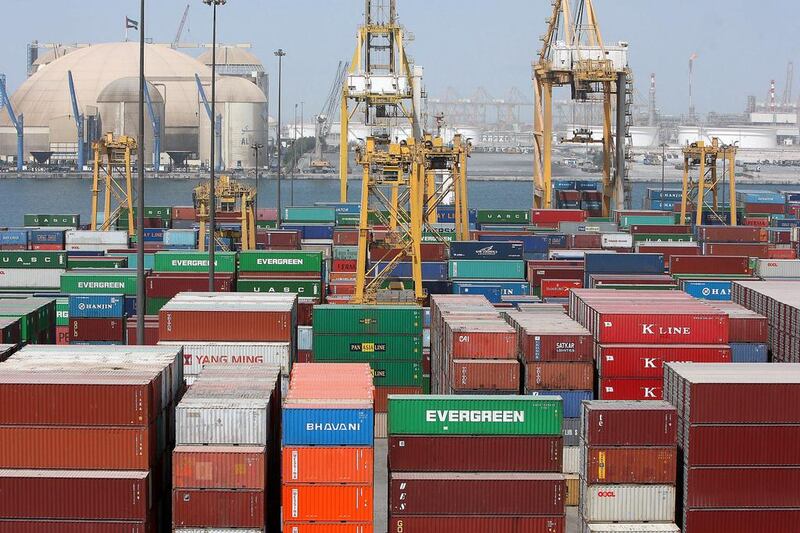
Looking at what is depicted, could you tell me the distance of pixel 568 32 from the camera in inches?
2813

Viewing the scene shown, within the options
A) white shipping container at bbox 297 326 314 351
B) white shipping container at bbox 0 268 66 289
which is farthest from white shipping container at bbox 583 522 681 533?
white shipping container at bbox 0 268 66 289

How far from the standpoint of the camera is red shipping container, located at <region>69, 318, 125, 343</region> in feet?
129

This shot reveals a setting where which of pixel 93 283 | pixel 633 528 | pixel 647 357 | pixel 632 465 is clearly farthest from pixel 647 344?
pixel 93 283

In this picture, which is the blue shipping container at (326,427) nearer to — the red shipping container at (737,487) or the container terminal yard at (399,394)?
the container terminal yard at (399,394)

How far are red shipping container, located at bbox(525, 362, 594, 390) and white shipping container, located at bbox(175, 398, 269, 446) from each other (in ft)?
27.5

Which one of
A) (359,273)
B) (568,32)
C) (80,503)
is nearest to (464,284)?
(359,273)

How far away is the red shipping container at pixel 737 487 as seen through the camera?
24984 millimetres

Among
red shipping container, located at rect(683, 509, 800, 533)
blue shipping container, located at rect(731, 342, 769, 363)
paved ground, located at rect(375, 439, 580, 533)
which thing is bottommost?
paved ground, located at rect(375, 439, 580, 533)

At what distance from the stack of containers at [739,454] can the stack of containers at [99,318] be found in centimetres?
1916

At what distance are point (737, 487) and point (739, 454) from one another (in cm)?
60

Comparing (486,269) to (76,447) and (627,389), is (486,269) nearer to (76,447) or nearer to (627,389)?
(627,389)

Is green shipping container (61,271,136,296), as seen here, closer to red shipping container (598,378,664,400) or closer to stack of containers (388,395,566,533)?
red shipping container (598,378,664,400)

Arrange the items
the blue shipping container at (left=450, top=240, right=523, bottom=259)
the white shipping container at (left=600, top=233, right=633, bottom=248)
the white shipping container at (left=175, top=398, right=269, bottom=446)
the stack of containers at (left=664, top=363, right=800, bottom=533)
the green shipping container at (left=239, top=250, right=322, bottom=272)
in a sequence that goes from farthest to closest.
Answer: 1. the white shipping container at (left=600, top=233, right=633, bottom=248)
2. the blue shipping container at (left=450, top=240, right=523, bottom=259)
3. the green shipping container at (left=239, top=250, right=322, bottom=272)
4. the stack of containers at (left=664, top=363, right=800, bottom=533)
5. the white shipping container at (left=175, top=398, right=269, bottom=446)

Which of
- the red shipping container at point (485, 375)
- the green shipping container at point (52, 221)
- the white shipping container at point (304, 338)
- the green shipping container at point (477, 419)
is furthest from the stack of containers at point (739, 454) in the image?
the green shipping container at point (52, 221)
